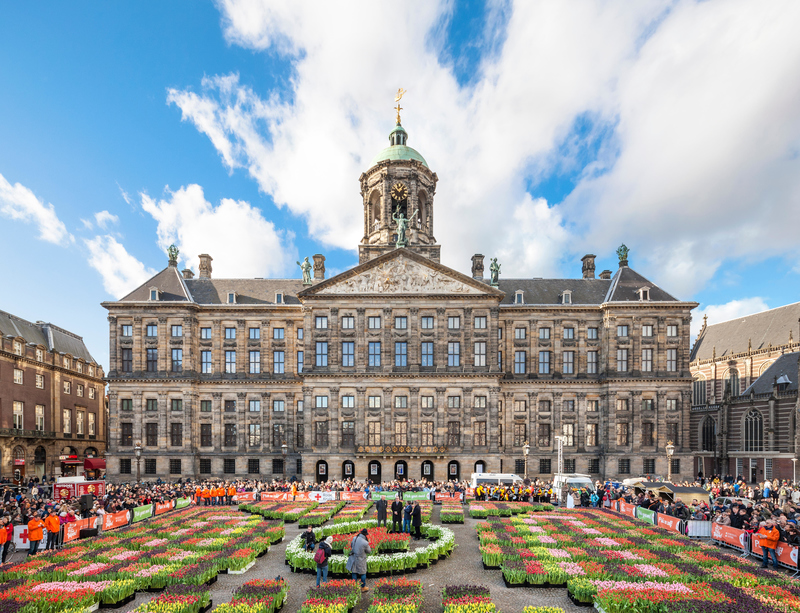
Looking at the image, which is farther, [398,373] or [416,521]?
[398,373]

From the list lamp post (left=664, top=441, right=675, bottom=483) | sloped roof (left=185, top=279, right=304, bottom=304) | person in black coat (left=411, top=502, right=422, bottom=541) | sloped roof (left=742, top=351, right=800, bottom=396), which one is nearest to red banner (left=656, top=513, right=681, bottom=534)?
person in black coat (left=411, top=502, right=422, bottom=541)

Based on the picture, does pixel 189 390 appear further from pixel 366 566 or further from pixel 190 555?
pixel 366 566

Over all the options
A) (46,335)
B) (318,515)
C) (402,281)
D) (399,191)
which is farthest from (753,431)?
(46,335)

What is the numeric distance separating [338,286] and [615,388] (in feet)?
116

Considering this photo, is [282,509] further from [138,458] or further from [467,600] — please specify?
[138,458]

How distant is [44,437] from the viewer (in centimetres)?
6762

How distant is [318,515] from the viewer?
3309cm

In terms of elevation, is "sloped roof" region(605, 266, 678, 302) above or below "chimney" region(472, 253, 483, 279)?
below

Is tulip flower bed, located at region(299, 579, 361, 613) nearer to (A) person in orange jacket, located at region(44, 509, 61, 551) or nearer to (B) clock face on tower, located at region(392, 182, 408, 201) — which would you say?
(A) person in orange jacket, located at region(44, 509, 61, 551)

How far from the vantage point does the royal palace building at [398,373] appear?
58969 mm

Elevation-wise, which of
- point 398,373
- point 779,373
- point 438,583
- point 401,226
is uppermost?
point 401,226

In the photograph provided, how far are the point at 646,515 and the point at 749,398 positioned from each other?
42.5 meters

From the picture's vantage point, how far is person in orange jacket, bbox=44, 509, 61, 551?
24.8m

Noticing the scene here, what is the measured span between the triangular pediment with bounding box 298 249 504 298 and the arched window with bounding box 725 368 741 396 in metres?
42.7
